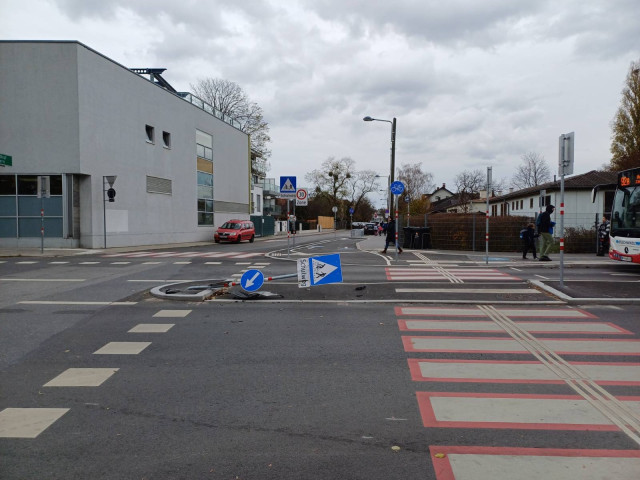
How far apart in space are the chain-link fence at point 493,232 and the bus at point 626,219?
280 inches

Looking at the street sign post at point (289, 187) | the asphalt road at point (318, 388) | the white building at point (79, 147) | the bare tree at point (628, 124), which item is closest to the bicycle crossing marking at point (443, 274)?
the asphalt road at point (318, 388)

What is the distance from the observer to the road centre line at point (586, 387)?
12.9 feet

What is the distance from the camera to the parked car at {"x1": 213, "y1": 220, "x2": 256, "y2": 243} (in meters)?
35.6

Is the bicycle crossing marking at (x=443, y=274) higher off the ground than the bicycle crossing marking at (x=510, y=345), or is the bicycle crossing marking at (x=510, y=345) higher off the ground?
the bicycle crossing marking at (x=443, y=274)

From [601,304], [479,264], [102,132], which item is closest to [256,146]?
[102,132]

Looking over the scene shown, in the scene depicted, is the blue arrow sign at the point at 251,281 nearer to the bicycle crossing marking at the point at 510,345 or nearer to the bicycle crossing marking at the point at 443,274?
the bicycle crossing marking at the point at 510,345

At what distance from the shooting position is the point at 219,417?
160 inches

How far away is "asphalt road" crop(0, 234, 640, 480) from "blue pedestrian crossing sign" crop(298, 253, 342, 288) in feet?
1.53

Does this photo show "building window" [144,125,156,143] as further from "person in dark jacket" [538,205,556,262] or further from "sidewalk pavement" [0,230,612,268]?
"person in dark jacket" [538,205,556,262]

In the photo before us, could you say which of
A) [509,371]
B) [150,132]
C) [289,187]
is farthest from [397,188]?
[150,132]

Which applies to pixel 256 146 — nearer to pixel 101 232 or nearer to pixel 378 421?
pixel 101 232

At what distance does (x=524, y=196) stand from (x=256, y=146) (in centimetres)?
3182

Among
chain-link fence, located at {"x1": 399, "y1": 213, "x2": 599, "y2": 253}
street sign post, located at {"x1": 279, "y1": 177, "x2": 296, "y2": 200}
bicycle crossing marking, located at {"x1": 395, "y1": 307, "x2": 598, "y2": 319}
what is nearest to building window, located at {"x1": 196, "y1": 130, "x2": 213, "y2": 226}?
chain-link fence, located at {"x1": 399, "y1": 213, "x2": 599, "y2": 253}

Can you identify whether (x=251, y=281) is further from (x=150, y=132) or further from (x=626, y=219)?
(x=150, y=132)
